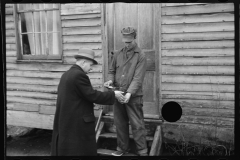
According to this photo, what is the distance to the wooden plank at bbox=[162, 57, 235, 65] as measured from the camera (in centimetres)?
379

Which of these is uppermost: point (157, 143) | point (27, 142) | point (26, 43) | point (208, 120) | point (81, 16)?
point (81, 16)

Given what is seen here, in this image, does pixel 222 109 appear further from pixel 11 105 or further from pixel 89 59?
pixel 11 105

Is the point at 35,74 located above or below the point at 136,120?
above

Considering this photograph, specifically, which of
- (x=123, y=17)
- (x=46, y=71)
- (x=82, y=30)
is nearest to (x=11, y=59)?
(x=46, y=71)

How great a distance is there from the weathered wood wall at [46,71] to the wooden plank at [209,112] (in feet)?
5.88

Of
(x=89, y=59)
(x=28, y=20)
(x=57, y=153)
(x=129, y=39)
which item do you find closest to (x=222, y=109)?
(x=129, y=39)

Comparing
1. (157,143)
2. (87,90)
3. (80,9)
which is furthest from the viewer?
(80,9)

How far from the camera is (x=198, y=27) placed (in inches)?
152

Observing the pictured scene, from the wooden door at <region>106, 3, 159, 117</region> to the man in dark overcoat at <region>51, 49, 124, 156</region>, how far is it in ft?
4.98

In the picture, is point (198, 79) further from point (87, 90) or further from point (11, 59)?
point (11, 59)

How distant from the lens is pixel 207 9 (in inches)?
149

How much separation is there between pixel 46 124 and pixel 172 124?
2777 mm

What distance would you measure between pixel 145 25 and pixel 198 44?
3.47 ft

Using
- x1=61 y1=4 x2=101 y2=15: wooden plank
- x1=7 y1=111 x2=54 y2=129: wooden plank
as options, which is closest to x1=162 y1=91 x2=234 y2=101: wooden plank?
x1=61 y1=4 x2=101 y2=15: wooden plank
